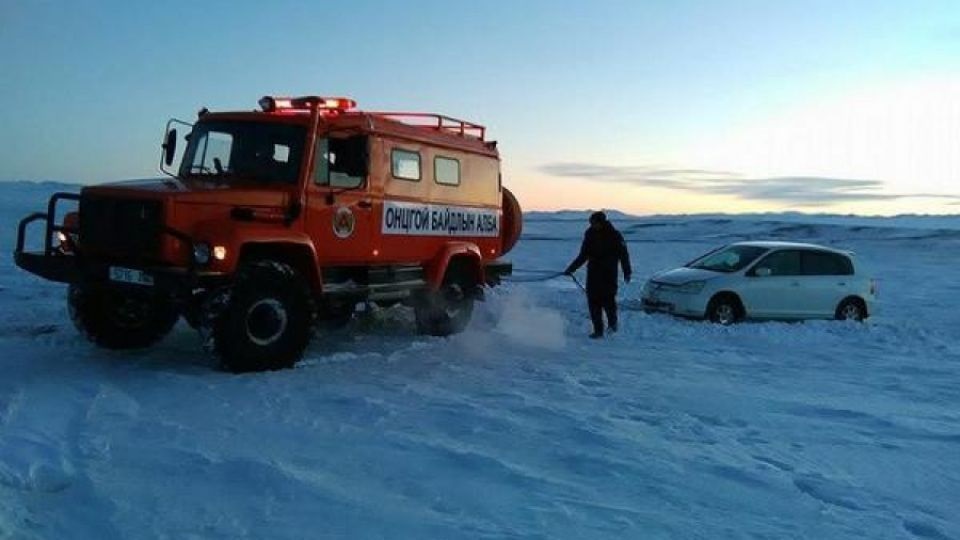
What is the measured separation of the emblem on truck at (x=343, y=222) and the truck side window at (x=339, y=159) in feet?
0.88

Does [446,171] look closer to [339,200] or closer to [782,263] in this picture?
[339,200]

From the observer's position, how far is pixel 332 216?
9.36 m

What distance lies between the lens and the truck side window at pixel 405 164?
10.2 m

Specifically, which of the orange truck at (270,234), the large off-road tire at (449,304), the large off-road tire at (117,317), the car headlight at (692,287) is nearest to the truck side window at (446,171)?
the orange truck at (270,234)

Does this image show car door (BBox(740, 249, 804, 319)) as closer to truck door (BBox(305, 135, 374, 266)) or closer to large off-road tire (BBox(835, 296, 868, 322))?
large off-road tire (BBox(835, 296, 868, 322))

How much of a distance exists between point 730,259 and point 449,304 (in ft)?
19.8

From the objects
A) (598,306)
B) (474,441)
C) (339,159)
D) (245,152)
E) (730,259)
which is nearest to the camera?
(474,441)

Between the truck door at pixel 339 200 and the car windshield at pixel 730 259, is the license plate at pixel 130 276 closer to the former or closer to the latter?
the truck door at pixel 339 200

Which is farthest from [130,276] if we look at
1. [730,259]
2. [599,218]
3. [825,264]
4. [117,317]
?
[825,264]

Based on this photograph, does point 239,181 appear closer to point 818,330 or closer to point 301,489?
point 301,489

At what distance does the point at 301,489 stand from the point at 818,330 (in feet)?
34.0

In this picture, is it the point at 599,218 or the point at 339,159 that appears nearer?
the point at 339,159

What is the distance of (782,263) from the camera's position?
48.7ft

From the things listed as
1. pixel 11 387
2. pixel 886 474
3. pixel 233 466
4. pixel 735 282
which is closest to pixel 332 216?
pixel 11 387
